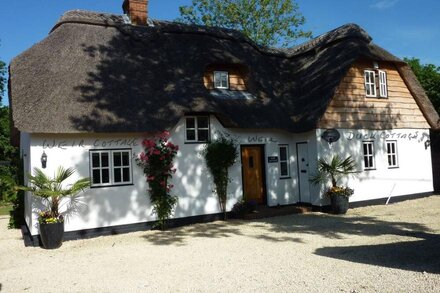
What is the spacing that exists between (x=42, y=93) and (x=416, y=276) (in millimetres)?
9497

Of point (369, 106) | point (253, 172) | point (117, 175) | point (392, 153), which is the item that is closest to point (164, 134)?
point (117, 175)

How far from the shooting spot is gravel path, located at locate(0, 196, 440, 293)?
20.1 feet

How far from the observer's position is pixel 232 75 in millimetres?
14242

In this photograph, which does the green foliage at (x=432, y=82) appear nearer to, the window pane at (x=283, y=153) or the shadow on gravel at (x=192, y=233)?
the window pane at (x=283, y=153)

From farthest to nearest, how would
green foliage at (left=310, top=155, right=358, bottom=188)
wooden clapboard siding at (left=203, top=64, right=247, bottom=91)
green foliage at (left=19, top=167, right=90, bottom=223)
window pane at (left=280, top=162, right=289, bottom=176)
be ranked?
window pane at (left=280, top=162, right=289, bottom=176)
wooden clapboard siding at (left=203, top=64, right=247, bottom=91)
green foliage at (left=310, top=155, right=358, bottom=188)
green foliage at (left=19, top=167, right=90, bottom=223)

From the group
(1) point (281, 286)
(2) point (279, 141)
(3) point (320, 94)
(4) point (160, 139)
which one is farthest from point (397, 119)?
(1) point (281, 286)

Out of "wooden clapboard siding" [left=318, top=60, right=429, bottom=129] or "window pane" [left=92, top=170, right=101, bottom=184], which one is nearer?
"window pane" [left=92, top=170, right=101, bottom=184]

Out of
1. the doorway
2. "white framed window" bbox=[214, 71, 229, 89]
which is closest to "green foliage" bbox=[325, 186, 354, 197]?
the doorway

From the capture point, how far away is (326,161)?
1346 cm

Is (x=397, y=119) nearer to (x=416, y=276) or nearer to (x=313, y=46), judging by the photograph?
(x=313, y=46)

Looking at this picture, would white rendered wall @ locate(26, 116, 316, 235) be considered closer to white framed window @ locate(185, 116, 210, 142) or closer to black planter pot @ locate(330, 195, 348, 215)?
white framed window @ locate(185, 116, 210, 142)

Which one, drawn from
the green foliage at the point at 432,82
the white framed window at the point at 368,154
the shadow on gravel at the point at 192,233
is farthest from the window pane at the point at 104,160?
the green foliage at the point at 432,82

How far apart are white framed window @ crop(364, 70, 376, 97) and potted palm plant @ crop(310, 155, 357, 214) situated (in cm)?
299

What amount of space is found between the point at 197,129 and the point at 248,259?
570 cm
